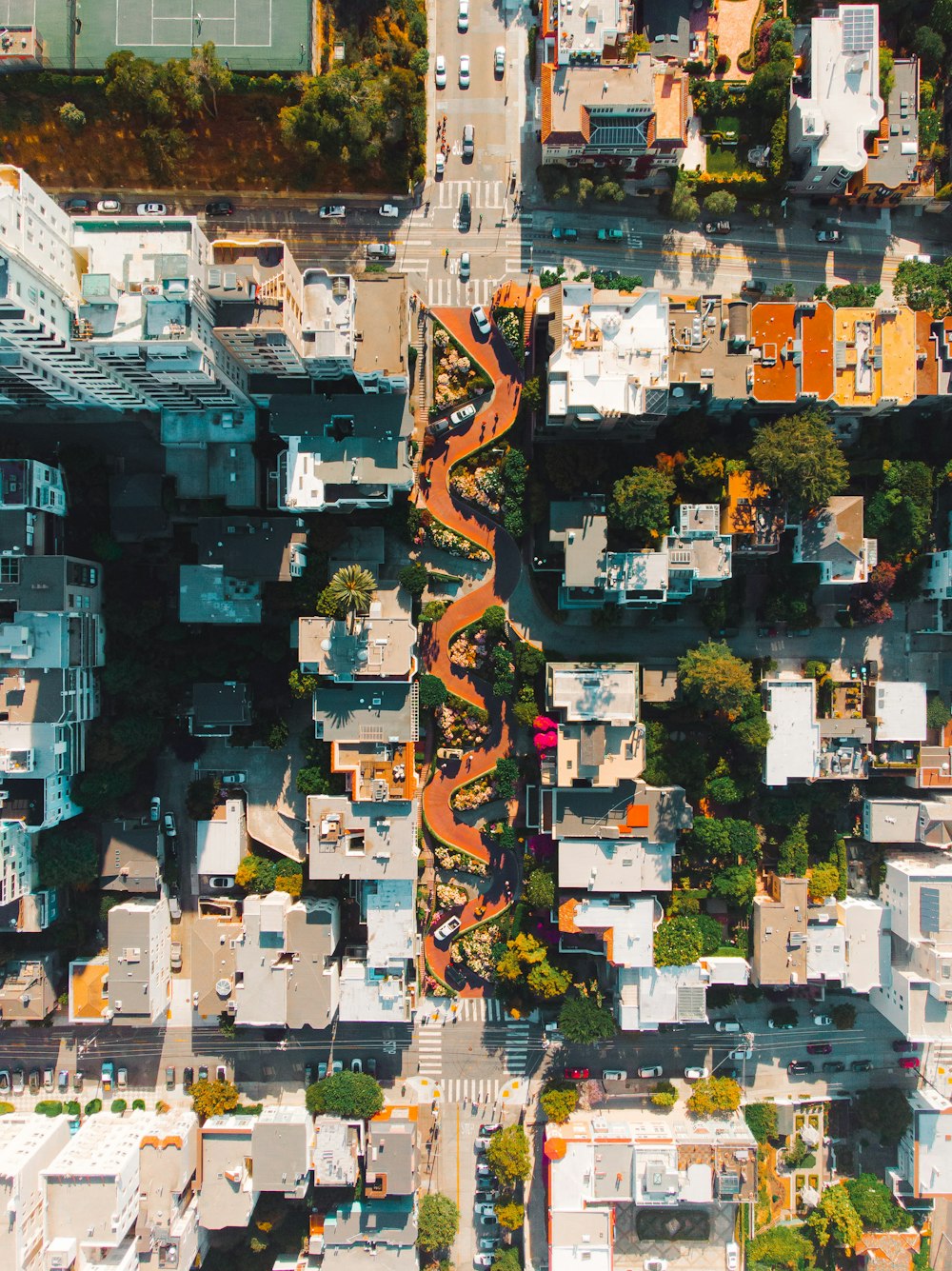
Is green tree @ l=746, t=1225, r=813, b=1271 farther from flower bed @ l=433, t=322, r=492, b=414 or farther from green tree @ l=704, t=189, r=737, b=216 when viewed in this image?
green tree @ l=704, t=189, r=737, b=216

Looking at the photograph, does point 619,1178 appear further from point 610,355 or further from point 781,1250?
point 610,355

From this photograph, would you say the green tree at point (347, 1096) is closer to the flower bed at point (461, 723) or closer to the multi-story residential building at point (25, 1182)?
the multi-story residential building at point (25, 1182)

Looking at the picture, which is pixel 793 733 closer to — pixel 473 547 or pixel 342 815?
pixel 473 547

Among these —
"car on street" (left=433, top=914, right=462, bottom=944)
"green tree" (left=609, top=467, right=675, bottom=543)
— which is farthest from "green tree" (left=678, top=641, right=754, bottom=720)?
"car on street" (left=433, top=914, right=462, bottom=944)

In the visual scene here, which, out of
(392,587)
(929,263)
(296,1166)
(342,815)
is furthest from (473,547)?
(296,1166)

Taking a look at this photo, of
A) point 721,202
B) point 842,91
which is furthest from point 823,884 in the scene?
point 842,91

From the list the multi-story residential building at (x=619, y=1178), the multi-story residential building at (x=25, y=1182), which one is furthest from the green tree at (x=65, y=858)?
the multi-story residential building at (x=619, y=1178)
